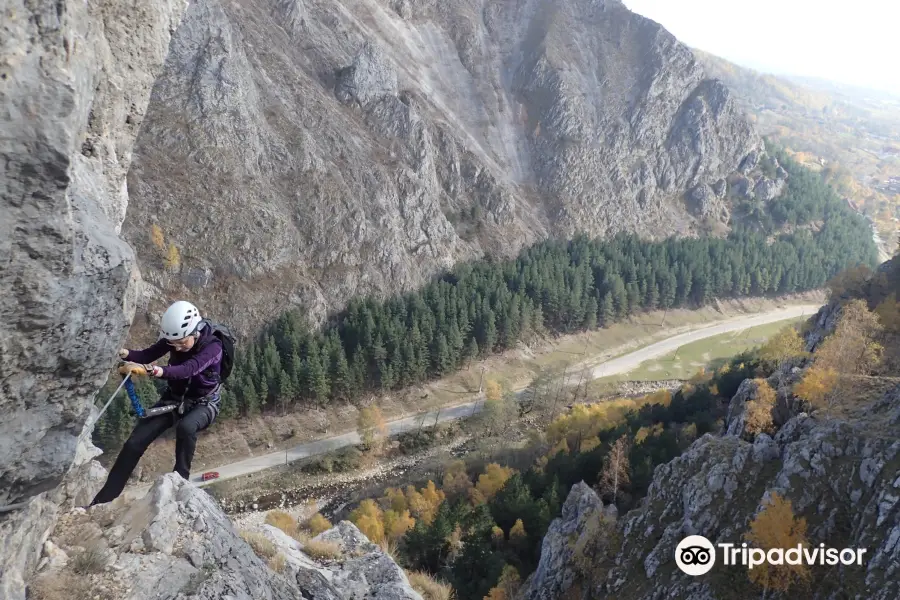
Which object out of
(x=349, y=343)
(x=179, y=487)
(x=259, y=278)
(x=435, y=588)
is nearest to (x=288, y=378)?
(x=349, y=343)

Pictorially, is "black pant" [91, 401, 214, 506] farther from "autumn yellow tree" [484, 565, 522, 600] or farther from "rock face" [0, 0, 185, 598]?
"autumn yellow tree" [484, 565, 522, 600]

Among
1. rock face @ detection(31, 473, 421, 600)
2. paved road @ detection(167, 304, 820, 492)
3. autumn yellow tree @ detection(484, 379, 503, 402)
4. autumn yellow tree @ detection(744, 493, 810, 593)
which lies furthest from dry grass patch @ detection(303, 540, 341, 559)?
autumn yellow tree @ detection(484, 379, 503, 402)

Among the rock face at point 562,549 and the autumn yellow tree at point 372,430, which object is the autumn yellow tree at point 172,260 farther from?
the rock face at point 562,549

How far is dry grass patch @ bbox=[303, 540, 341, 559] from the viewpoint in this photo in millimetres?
15891

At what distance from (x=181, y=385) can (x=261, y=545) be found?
16.2 ft

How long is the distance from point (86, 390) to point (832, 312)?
2674 inches

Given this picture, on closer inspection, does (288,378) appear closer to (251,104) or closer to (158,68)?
(251,104)

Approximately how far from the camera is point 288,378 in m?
67.2

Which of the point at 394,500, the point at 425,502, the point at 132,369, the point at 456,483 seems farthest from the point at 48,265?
the point at 456,483

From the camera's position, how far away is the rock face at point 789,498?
22.4 m

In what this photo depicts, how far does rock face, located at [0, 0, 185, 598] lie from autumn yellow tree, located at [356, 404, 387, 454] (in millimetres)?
56526

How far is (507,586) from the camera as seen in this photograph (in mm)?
35562

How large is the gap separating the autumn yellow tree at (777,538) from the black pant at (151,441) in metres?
24.3

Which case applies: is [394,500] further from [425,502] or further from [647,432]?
[647,432]
